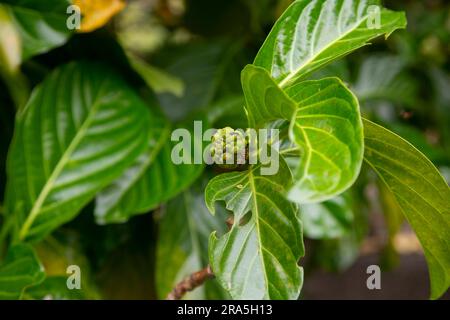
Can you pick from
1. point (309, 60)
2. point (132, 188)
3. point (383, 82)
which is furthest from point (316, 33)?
point (383, 82)

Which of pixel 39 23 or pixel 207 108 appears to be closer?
pixel 39 23

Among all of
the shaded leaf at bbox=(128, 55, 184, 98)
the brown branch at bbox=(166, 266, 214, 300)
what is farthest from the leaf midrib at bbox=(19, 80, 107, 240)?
the brown branch at bbox=(166, 266, 214, 300)

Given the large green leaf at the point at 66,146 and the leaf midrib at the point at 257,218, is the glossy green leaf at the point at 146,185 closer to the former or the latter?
the large green leaf at the point at 66,146

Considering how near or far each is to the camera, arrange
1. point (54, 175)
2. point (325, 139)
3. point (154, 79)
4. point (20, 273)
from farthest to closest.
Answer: point (154, 79) → point (54, 175) → point (20, 273) → point (325, 139)

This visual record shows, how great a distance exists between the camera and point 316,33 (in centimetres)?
52

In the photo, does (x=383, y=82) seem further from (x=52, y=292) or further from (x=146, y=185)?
(x=52, y=292)

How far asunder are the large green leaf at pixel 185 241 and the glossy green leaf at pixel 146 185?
0.10m

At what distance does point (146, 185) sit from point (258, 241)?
0.36 m

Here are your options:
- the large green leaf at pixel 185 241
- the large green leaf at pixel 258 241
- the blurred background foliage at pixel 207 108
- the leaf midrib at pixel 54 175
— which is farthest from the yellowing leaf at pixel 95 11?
the large green leaf at pixel 258 241

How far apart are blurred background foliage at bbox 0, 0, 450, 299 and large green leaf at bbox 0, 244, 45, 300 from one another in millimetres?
36

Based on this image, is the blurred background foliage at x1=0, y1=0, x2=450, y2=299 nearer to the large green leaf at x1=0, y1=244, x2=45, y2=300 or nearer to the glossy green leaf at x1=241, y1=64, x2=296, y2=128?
the large green leaf at x1=0, y1=244, x2=45, y2=300

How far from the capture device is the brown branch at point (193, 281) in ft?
1.69

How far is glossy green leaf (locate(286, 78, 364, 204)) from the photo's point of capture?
35cm
